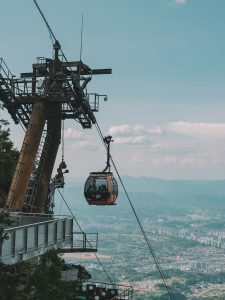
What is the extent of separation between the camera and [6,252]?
19.6 metres

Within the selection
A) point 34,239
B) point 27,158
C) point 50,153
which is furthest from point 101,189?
point 34,239

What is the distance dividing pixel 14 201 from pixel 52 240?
5496 millimetres

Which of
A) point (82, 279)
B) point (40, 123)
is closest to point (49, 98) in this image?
point (40, 123)

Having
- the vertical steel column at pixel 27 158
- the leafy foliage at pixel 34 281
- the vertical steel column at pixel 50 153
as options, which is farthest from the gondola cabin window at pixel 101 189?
the leafy foliage at pixel 34 281

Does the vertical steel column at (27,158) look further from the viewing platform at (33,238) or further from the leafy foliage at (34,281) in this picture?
the leafy foliage at (34,281)

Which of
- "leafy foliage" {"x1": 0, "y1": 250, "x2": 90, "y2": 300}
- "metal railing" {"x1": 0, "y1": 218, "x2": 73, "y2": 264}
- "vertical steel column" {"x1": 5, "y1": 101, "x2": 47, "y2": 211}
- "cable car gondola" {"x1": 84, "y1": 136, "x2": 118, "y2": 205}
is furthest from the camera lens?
"cable car gondola" {"x1": 84, "y1": 136, "x2": 118, "y2": 205}

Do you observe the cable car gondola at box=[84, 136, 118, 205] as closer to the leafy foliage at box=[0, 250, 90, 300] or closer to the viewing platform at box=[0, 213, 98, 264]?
the viewing platform at box=[0, 213, 98, 264]

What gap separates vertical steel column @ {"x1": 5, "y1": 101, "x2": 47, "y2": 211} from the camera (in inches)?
1199

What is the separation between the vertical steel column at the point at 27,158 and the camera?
30.5 meters

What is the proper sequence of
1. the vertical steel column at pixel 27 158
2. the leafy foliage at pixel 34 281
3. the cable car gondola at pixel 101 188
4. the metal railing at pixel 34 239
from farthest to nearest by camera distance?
the cable car gondola at pixel 101 188
the vertical steel column at pixel 27 158
the leafy foliage at pixel 34 281
the metal railing at pixel 34 239

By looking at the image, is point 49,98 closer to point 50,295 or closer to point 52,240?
point 52,240

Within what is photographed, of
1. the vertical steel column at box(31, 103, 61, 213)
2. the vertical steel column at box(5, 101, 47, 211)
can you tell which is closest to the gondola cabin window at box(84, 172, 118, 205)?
the vertical steel column at box(31, 103, 61, 213)

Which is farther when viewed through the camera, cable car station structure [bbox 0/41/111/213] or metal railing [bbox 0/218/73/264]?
cable car station structure [bbox 0/41/111/213]

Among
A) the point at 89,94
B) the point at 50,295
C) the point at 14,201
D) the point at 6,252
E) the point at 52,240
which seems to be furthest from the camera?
the point at 89,94
